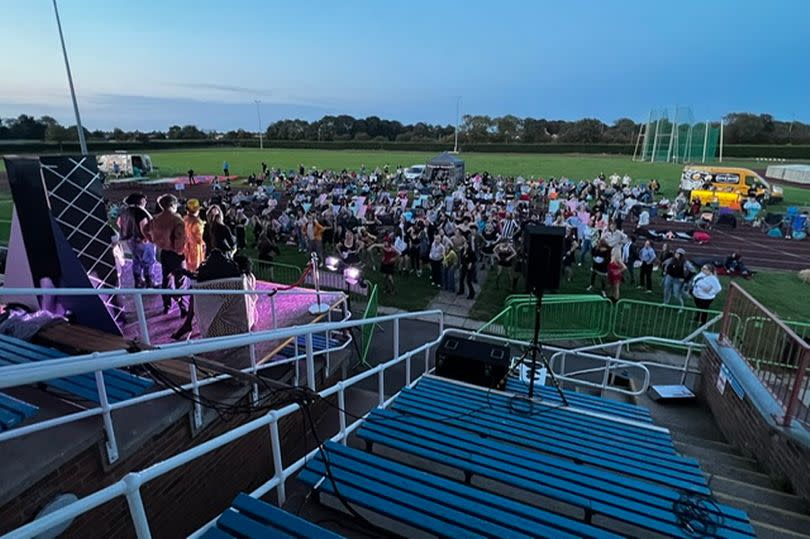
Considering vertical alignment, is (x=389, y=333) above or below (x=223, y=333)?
below

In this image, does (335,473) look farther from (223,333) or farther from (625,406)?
(625,406)

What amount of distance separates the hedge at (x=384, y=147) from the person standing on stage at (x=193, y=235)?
73012 mm

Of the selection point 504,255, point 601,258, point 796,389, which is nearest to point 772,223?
point 601,258

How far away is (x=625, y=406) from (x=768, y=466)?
1611 millimetres

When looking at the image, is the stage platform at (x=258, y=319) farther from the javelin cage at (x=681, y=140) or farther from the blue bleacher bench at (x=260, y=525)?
the javelin cage at (x=681, y=140)

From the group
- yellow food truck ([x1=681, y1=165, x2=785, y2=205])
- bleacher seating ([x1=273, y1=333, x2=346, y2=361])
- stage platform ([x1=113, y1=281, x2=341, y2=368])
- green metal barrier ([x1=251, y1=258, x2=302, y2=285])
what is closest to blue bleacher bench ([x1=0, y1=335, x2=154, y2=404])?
stage platform ([x1=113, y1=281, x2=341, y2=368])

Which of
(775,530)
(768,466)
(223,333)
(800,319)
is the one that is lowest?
(800,319)

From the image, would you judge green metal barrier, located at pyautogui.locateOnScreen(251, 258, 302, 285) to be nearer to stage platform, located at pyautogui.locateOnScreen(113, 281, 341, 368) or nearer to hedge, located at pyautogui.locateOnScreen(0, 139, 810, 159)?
stage platform, located at pyautogui.locateOnScreen(113, 281, 341, 368)

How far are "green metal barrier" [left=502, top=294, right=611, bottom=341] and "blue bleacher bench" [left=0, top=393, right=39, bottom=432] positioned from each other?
8.38 metres

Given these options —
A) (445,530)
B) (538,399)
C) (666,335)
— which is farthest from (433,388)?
(666,335)

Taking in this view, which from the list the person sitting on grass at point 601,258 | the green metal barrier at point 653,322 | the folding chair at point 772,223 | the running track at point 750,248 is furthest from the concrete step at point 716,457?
the folding chair at point 772,223

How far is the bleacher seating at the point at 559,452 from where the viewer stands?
3.22 meters

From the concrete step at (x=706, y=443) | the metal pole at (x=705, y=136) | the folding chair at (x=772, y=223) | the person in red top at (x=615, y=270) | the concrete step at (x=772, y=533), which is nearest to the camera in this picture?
the concrete step at (x=772, y=533)

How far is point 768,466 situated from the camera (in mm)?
5207
